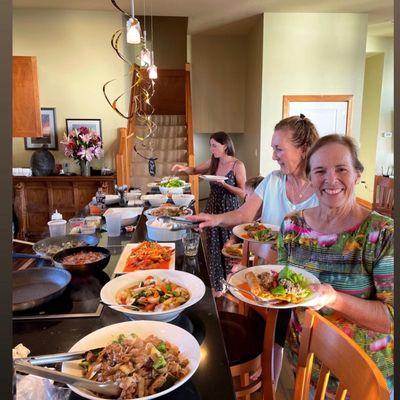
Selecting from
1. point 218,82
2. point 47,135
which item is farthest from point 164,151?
point 218,82

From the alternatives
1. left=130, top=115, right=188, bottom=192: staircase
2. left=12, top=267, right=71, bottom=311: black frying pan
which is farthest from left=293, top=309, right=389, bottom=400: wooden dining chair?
left=130, top=115, right=188, bottom=192: staircase

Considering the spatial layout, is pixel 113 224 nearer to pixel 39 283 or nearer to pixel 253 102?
pixel 39 283

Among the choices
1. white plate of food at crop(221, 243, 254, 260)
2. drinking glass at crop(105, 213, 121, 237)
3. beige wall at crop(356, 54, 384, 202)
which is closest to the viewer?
drinking glass at crop(105, 213, 121, 237)

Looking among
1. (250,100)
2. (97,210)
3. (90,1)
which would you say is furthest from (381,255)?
(250,100)

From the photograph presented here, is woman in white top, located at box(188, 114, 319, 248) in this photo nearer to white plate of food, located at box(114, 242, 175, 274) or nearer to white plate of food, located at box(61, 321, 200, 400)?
white plate of food, located at box(114, 242, 175, 274)

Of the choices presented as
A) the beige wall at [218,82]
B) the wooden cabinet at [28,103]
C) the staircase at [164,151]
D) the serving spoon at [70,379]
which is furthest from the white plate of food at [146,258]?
the beige wall at [218,82]

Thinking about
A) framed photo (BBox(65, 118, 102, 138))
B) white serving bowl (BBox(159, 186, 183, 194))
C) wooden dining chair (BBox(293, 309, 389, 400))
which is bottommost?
wooden dining chair (BBox(293, 309, 389, 400))

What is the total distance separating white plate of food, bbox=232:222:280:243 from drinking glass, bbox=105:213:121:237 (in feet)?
2.30

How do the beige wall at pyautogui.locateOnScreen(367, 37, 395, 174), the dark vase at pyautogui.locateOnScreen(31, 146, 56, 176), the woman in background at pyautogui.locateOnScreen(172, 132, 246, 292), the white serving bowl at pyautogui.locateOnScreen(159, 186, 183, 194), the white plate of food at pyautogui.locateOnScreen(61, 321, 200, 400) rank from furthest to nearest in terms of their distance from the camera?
the beige wall at pyautogui.locateOnScreen(367, 37, 395, 174) → the dark vase at pyautogui.locateOnScreen(31, 146, 56, 176) → the woman in background at pyautogui.locateOnScreen(172, 132, 246, 292) → the white serving bowl at pyautogui.locateOnScreen(159, 186, 183, 194) → the white plate of food at pyautogui.locateOnScreen(61, 321, 200, 400)

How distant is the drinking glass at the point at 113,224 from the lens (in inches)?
78.4

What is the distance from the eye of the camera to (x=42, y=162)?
15.8ft

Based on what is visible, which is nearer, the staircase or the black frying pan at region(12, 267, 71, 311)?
the black frying pan at region(12, 267, 71, 311)

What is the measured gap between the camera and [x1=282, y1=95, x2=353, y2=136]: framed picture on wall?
534cm

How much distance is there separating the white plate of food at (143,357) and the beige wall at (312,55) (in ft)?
16.3
